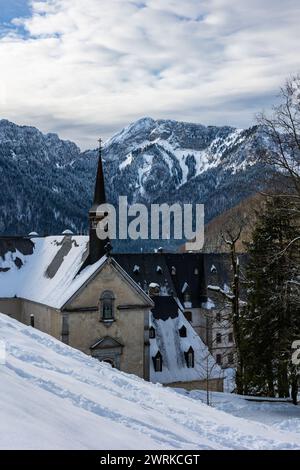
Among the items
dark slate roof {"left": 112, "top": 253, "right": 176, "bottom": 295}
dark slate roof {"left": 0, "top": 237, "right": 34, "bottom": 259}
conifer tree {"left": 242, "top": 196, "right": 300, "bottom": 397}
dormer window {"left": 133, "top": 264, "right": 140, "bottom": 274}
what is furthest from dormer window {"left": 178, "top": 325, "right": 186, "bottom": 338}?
dormer window {"left": 133, "top": 264, "right": 140, "bottom": 274}

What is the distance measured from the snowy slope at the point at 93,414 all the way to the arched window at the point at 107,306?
17404mm

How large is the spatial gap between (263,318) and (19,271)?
19337 millimetres

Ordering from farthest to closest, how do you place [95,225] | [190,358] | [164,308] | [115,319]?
[164,308]
[190,358]
[95,225]
[115,319]

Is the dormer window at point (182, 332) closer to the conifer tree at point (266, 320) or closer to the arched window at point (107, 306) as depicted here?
the arched window at point (107, 306)

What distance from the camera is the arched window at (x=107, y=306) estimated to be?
103 ft

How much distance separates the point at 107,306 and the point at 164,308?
5588mm

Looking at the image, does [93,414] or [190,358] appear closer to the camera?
[93,414]

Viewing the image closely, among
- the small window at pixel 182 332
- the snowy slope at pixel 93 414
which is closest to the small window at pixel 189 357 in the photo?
the small window at pixel 182 332

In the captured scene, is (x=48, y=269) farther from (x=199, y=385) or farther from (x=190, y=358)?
(x=199, y=385)

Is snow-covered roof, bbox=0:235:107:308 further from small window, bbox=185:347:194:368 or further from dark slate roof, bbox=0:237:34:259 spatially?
small window, bbox=185:347:194:368

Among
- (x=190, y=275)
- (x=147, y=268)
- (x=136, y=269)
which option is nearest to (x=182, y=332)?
(x=136, y=269)

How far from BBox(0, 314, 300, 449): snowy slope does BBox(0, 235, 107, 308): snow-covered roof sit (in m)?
17.8

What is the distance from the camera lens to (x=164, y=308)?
118ft
